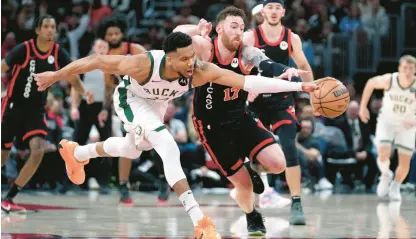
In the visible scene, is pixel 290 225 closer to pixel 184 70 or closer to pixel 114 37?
pixel 184 70

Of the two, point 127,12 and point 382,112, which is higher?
point 127,12

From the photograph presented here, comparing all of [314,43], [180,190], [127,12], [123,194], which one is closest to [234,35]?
[180,190]

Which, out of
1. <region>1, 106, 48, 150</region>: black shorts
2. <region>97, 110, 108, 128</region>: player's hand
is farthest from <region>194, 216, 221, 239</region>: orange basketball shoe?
<region>97, 110, 108, 128</region>: player's hand

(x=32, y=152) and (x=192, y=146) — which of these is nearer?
(x=32, y=152)

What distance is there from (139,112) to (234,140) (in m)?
0.92

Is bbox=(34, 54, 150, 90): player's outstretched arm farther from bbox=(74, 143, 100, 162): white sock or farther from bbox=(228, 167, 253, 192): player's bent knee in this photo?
bbox=(228, 167, 253, 192): player's bent knee

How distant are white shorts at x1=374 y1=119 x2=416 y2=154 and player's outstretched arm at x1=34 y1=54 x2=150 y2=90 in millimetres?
6762

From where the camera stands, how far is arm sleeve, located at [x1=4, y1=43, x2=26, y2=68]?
981cm

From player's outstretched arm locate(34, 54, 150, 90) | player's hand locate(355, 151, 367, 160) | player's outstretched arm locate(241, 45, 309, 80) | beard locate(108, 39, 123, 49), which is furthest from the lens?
player's hand locate(355, 151, 367, 160)

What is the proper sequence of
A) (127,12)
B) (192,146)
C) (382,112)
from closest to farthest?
(382,112) → (192,146) → (127,12)

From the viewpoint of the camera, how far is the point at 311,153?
14.5 metres

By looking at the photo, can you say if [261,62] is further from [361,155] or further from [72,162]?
[361,155]

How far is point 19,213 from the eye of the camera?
9523mm

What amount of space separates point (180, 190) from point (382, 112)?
7058 mm
